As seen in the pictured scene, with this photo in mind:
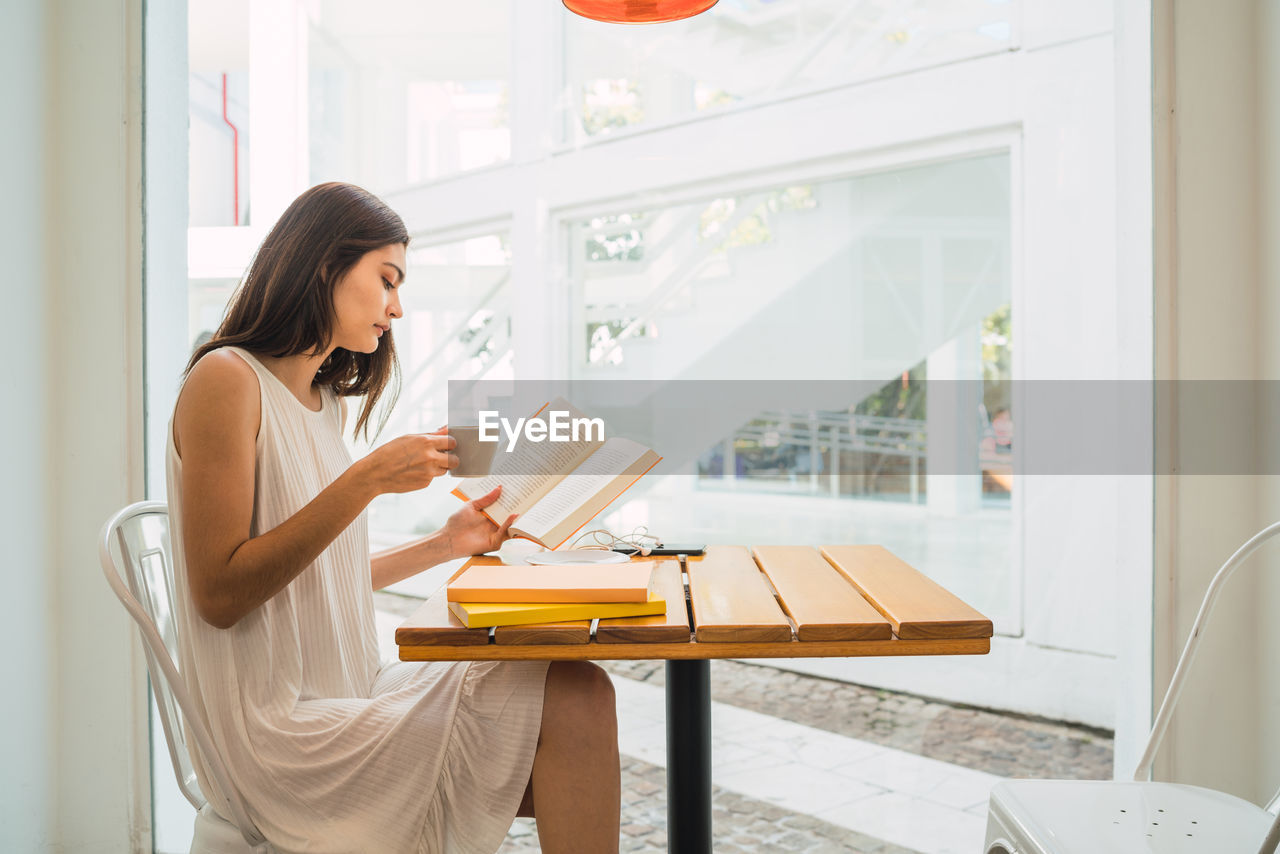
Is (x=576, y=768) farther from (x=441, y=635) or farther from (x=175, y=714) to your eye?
(x=175, y=714)

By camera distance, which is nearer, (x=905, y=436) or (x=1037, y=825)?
(x=1037, y=825)

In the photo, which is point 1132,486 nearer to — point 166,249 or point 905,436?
point 905,436

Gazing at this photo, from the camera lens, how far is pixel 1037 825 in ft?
3.86

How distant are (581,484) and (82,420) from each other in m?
1.21

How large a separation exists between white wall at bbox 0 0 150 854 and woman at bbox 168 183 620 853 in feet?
2.63

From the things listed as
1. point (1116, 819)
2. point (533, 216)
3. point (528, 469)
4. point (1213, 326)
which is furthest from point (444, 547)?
point (533, 216)

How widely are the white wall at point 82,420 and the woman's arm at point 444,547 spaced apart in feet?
2.54

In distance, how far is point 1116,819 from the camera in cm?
121

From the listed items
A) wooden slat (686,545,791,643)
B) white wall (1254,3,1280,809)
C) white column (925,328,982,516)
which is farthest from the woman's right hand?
white column (925,328,982,516)

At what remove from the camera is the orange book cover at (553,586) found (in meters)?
1.12

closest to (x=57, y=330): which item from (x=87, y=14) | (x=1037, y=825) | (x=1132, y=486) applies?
(x=87, y=14)

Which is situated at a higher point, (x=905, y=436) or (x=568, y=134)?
(x=568, y=134)

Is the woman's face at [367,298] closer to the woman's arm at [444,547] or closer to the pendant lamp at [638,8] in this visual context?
the woman's arm at [444,547]

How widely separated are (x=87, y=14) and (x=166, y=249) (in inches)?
19.6
